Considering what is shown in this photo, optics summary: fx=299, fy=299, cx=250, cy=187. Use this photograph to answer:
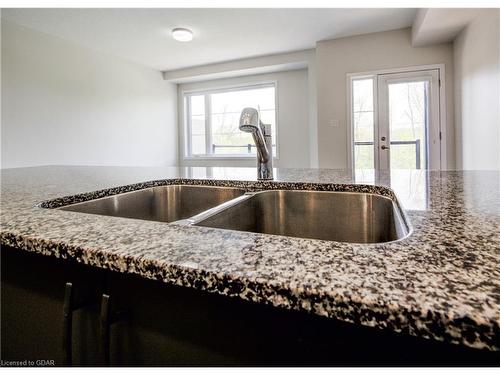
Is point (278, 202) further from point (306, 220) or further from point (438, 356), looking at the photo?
point (438, 356)

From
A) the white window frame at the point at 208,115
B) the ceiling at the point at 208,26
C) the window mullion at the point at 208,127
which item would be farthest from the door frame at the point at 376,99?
the window mullion at the point at 208,127

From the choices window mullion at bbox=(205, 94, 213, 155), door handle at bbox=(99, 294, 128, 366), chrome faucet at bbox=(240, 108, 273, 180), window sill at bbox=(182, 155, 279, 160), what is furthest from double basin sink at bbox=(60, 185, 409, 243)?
window mullion at bbox=(205, 94, 213, 155)

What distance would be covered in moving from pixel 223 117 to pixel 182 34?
84.3 inches

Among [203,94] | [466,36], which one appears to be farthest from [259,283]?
[203,94]

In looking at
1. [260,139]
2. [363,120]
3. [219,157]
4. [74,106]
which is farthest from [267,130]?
[219,157]

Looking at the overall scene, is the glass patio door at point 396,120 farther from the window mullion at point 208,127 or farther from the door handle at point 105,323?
the door handle at point 105,323

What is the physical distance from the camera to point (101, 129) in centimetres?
448

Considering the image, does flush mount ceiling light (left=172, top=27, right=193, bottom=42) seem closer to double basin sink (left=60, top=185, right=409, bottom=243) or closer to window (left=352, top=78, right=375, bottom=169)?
window (left=352, top=78, right=375, bottom=169)

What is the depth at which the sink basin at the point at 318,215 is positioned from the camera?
0.84m

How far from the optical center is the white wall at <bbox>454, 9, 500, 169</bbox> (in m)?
2.60

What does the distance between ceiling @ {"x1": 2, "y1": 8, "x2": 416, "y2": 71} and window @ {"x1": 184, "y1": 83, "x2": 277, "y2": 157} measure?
0.98 m

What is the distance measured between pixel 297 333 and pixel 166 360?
0.63 feet

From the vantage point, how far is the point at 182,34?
3723 mm

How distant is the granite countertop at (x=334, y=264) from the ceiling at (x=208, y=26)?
11.0 ft
